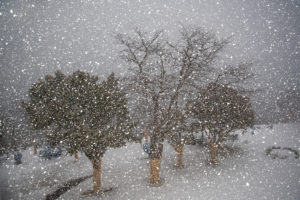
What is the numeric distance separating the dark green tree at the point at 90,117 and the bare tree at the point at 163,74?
4.25 ft

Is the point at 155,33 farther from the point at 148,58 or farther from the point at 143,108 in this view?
the point at 143,108

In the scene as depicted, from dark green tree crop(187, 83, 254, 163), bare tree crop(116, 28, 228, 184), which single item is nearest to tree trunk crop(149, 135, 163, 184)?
bare tree crop(116, 28, 228, 184)

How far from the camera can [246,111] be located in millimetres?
14812

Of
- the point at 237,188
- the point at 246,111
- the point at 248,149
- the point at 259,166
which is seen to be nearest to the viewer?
the point at 237,188

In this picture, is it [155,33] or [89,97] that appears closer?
[89,97]

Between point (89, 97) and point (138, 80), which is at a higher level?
point (138, 80)

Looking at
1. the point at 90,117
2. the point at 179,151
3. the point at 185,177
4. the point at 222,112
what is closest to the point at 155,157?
the point at 185,177

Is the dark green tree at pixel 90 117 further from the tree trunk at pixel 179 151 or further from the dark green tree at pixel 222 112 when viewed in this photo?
the dark green tree at pixel 222 112

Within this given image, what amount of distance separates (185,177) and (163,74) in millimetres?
6422

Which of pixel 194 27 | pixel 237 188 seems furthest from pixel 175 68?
pixel 237 188

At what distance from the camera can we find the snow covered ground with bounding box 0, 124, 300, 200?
9234mm

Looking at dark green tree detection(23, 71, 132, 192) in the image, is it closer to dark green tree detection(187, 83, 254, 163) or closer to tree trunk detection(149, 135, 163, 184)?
tree trunk detection(149, 135, 163, 184)

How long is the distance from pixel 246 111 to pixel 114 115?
10.5 meters

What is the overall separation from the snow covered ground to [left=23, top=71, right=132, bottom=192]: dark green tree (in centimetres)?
243
